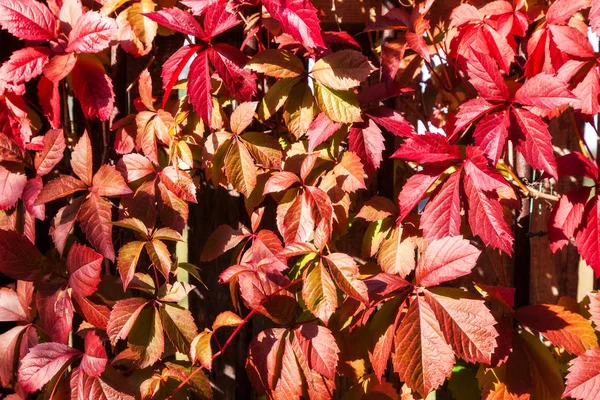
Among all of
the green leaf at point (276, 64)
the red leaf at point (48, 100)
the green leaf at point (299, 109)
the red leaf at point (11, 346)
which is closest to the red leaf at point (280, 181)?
the green leaf at point (299, 109)

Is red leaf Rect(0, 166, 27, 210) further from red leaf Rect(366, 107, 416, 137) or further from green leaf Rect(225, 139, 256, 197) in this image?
red leaf Rect(366, 107, 416, 137)

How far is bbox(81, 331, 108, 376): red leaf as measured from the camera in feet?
4.27

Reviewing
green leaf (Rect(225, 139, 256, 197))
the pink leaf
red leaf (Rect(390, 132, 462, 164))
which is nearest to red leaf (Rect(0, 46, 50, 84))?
the pink leaf

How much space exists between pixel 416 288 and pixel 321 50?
587mm

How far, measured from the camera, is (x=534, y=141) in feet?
4.03

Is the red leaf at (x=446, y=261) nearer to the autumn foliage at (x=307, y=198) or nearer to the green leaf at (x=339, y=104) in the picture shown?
the autumn foliage at (x=307, y=198)

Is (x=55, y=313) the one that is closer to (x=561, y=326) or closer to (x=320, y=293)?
(x=320, y=293)

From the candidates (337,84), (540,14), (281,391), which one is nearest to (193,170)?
(337,84)

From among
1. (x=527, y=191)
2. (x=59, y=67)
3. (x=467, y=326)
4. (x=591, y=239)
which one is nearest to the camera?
(x=467, y=326)

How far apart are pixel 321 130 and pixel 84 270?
594 mm

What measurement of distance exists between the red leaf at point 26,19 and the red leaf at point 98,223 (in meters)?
0.38

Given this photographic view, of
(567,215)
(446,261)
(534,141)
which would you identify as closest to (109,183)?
(446,261)

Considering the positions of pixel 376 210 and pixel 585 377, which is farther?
pixel 376 210

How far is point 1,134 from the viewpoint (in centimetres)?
149
